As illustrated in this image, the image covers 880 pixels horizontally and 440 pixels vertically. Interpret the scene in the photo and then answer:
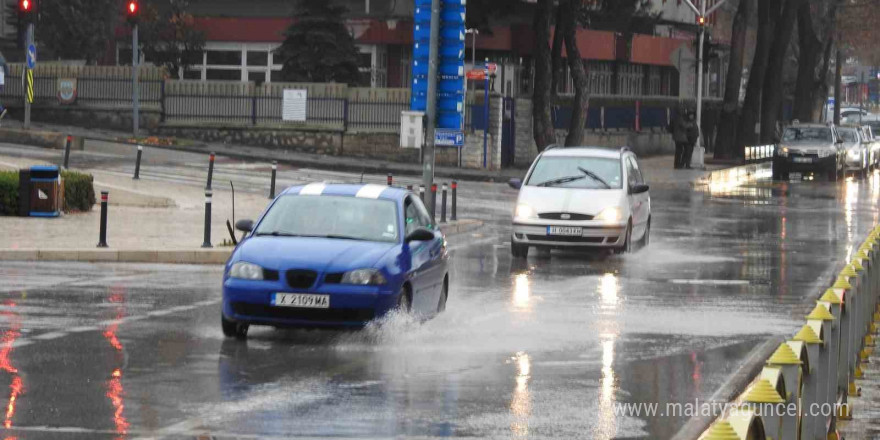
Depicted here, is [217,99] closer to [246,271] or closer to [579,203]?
[579,203]

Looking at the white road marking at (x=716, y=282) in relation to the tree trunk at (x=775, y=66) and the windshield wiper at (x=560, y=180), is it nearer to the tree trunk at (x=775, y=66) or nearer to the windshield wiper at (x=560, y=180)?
the windshield wiper at (x=560, y=180)

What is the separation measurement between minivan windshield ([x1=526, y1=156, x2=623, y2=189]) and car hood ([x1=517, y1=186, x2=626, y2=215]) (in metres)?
0.23

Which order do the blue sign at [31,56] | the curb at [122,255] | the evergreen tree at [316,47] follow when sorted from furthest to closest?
1. the evergreen tree at [316,47]
2. the blue sign at [31,56]
3. the curb at [122,255]

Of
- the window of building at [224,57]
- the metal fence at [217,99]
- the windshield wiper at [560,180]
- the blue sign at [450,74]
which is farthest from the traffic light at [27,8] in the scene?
the window of building at [224,57]

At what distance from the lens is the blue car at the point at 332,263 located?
→ 45.1 ft

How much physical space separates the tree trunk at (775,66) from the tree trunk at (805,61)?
4280 mm

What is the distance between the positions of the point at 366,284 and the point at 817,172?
1669 inches

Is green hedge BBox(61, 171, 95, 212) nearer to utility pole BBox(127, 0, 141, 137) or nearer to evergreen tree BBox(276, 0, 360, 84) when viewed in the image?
utility pole BBox(127, 0, 141, 137)

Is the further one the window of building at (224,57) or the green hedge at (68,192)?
the window of building at (224,57)

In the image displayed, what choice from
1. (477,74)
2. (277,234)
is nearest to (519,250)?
(277,234)

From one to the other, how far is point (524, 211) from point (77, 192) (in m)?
8.47

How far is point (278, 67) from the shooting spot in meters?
63.0

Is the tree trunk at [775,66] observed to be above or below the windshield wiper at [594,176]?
above

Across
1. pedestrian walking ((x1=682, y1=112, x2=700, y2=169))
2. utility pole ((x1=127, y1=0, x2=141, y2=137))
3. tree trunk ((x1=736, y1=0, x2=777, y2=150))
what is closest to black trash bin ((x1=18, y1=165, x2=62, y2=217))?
utility pole ((x1=127, y1=0, x2=141, y2=137))
